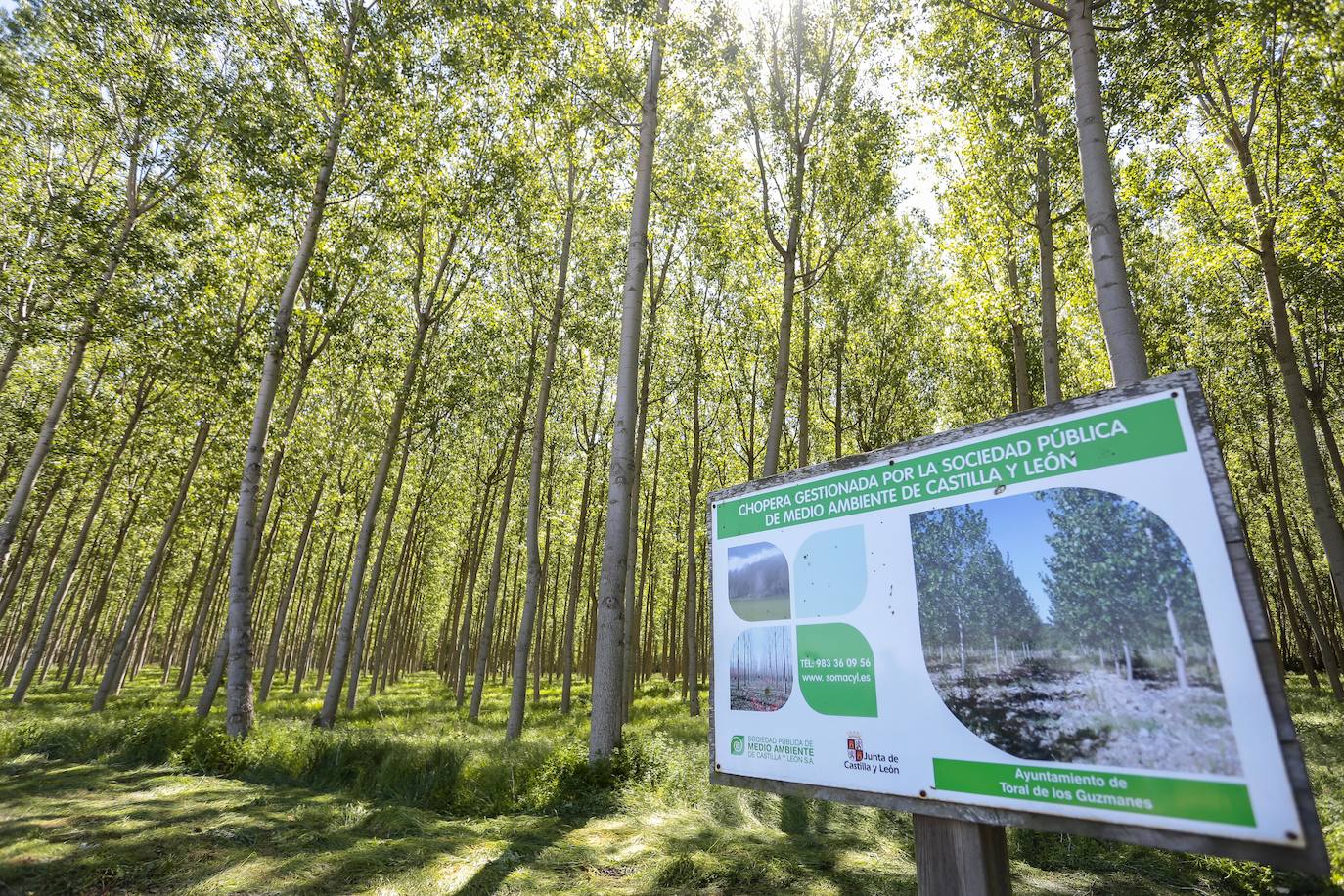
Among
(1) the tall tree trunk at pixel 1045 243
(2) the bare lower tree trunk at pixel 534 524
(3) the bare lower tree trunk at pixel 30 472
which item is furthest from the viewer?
(2) the bare lower tree trunk at pixel 534 524

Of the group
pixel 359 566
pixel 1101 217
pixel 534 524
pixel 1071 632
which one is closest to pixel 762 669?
pixel 1071 632

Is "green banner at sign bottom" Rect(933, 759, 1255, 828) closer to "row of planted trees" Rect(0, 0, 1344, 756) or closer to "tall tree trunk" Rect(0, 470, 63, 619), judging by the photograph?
"row of planted trees" Rect(0, 0, 1344, 756)

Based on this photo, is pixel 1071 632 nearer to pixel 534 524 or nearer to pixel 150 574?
pixel 534 524

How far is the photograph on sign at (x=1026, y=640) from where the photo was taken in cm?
224

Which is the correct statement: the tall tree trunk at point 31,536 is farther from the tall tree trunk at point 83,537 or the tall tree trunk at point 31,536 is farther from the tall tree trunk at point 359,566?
the tall tree trunk at point 359,566

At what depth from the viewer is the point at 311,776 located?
9.23 metres

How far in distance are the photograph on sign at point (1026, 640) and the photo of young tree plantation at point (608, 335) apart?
34 mm

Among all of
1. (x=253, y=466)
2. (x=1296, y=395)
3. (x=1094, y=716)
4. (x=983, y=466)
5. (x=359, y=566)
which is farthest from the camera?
(x=359, y=566)

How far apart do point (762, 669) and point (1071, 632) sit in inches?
74.2

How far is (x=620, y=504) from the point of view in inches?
359

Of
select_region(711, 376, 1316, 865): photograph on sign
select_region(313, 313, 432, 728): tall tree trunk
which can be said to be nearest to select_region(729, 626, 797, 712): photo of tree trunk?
select_region(711, 376, 1316, 865): photograph on sign

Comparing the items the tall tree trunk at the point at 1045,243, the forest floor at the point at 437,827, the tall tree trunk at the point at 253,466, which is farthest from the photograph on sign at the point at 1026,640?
the tall tree trunk at the point at 253,466

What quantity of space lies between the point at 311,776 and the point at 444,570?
2937 centimetres

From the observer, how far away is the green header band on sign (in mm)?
2609
